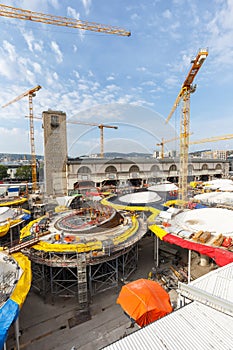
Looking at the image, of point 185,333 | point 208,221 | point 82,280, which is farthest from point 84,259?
point 208,221

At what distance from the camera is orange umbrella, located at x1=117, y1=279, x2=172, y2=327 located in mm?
7259

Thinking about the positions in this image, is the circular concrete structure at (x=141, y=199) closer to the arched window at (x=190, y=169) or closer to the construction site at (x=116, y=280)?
the construction site at (x=116, y=280)

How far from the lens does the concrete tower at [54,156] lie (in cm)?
3806

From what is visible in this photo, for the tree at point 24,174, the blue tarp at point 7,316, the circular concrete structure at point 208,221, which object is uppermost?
the tree at point 24,174

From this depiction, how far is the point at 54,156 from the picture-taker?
38.5m

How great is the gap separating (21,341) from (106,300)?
492 cm

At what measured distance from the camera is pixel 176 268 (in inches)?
573

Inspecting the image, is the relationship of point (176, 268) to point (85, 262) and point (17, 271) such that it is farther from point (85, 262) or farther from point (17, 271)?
point (17, 271)

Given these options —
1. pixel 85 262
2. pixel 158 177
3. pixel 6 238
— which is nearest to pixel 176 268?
pixel 85 262

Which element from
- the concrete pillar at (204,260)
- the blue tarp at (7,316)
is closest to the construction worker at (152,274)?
the concrete pillar at (204,260)

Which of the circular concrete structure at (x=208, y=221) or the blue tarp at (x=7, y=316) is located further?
the circular concrete structure at (x=208, y=221)

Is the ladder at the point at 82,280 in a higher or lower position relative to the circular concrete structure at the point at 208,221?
lower

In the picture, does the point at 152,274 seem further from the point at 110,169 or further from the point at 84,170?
the point at 110,169

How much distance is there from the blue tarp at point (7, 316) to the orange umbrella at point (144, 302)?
4390mm
